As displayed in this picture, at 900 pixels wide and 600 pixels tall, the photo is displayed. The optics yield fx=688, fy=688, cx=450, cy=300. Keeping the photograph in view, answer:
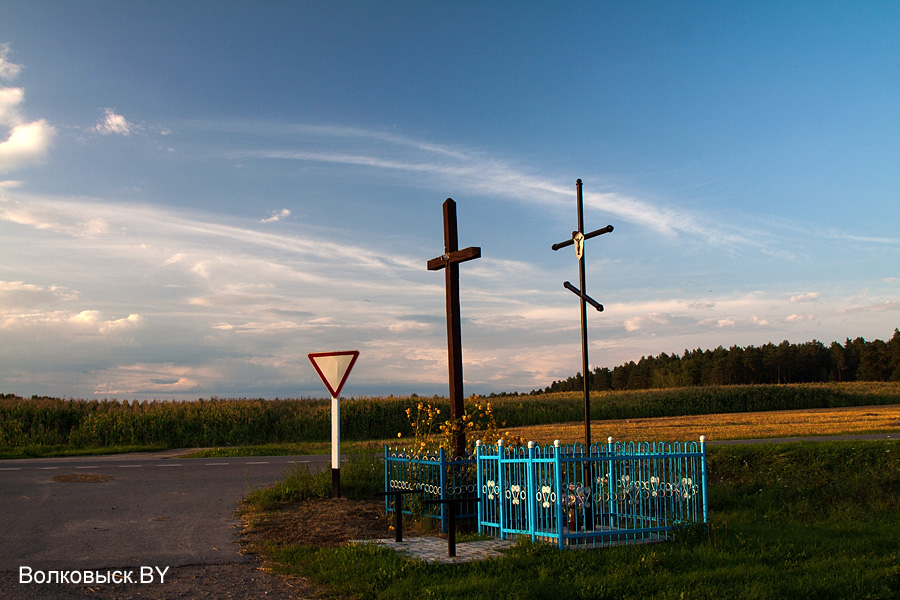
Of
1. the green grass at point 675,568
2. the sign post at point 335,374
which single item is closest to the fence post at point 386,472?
the sign post at point 335,374

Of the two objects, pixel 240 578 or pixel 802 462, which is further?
pixel 802 462

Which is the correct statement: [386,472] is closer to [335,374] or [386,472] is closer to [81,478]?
[335,374]

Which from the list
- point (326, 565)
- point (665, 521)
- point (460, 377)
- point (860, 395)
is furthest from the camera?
point (860, 395)

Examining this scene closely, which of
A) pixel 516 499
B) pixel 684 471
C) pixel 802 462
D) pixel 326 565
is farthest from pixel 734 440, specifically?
pixel 326 565

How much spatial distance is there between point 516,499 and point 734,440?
1640cm

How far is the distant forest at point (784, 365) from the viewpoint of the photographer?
367 feet

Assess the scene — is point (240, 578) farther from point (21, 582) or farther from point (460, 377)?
point (460, 377)

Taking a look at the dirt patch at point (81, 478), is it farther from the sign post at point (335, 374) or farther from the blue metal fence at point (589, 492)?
the blue metal fence at point (589, 492)

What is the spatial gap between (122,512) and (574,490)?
7.89 meters

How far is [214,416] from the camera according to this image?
31969mm

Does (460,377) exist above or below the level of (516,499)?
above

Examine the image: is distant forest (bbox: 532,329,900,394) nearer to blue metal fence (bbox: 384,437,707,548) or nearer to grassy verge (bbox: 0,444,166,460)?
grassy verge (bbox: 0,444,166,460)

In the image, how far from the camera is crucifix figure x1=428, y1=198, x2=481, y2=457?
11516 mm

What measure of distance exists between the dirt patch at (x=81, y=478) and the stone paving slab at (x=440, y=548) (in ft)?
32.9
